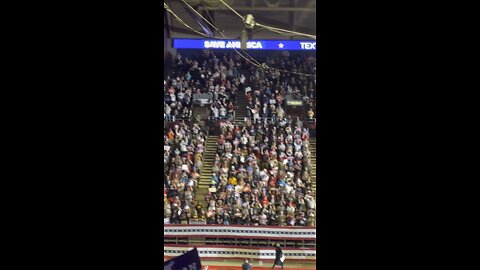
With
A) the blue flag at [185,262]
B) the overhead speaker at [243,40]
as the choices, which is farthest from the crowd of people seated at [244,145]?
the blue flag at [185,262]

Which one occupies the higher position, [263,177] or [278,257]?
[263,177]

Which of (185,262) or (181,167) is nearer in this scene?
(185,262)

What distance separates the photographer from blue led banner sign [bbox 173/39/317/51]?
59.0 feet

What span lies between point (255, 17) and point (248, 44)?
0.93 m

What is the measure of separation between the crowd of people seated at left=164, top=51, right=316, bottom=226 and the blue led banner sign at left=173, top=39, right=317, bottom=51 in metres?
0.33

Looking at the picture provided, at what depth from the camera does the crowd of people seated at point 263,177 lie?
42.2 feet

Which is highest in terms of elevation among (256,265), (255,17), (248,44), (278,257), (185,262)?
(255,17)

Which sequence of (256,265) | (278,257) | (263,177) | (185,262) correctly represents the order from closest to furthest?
(185,262)
(278,257)
(256,265)
(263,177)

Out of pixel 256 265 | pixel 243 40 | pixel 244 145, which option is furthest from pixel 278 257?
pixel 243 40

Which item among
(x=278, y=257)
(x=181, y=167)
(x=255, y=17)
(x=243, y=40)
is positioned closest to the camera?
(x=278, y=257)

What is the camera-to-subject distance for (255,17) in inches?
691

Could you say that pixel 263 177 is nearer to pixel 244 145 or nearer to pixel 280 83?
pixel 244 145
